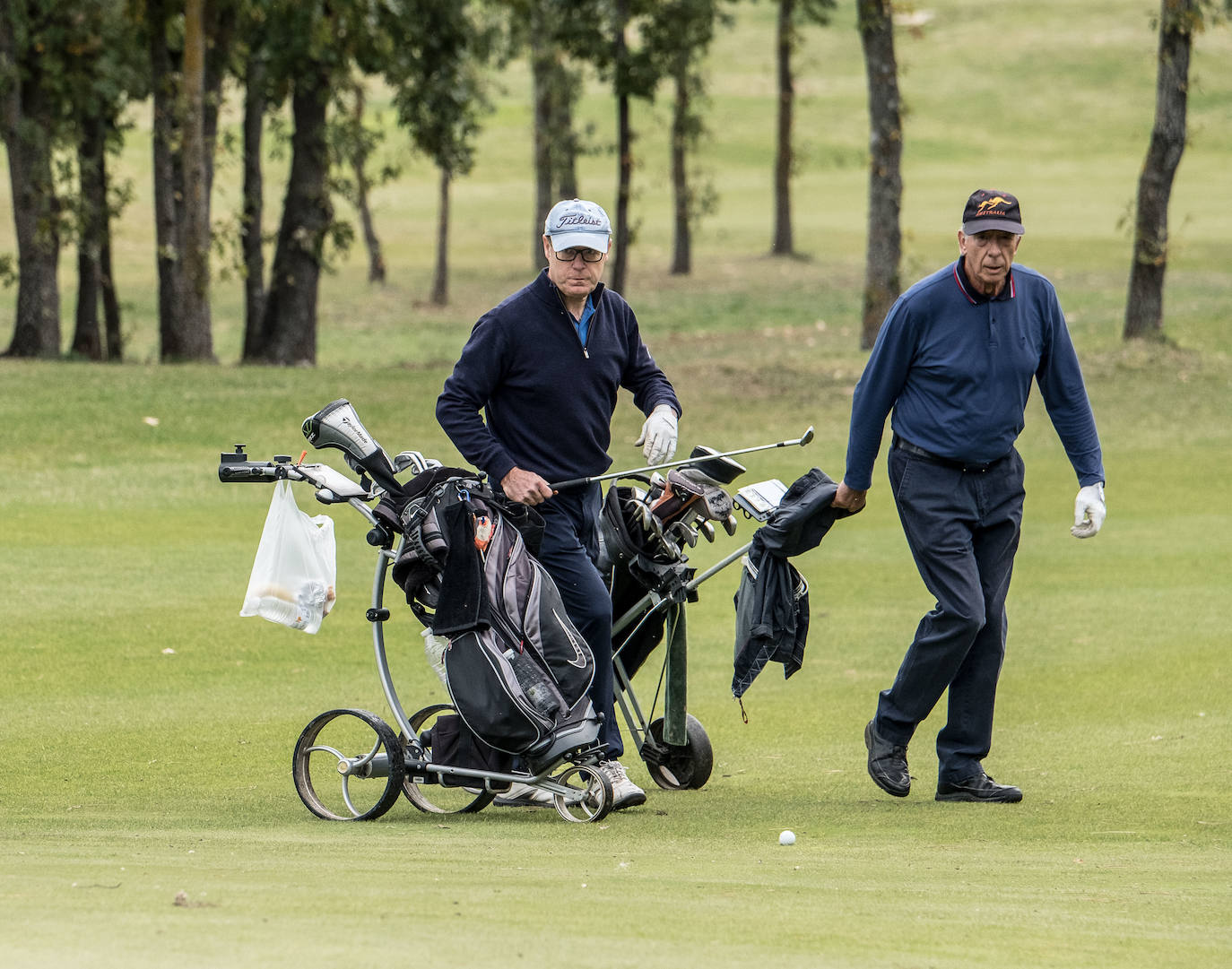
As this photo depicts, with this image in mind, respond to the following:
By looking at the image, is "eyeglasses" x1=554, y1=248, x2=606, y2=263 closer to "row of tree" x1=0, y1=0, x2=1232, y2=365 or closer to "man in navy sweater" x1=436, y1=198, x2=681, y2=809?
"man in navy sweater" x1=436, y1=198, x2=681, y2=809

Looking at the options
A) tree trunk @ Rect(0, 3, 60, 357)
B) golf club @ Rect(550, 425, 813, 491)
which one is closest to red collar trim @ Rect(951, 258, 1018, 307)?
golf club @ Rect(550, 425, 813, 491)

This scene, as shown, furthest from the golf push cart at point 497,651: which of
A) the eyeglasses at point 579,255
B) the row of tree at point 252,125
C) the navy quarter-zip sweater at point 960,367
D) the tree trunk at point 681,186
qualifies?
the tree trunk at point 681,186

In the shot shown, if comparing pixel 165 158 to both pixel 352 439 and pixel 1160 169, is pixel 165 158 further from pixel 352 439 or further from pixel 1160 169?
pixel 352 439

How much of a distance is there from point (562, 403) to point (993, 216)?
167cm

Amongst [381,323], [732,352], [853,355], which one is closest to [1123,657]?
[853,355]

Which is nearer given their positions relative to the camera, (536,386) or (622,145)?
(536,386)

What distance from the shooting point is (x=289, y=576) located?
6.02 m

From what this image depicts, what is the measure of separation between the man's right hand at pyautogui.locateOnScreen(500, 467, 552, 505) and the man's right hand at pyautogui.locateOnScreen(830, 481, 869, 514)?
1143mm

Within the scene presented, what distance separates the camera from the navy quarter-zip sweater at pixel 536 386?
20.5ft

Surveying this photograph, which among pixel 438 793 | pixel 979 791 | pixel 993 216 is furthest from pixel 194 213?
pixel 979 791

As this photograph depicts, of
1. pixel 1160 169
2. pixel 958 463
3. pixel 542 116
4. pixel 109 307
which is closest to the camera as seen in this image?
pixel 958 463

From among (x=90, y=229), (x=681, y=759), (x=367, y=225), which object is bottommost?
(x=367, y=225)

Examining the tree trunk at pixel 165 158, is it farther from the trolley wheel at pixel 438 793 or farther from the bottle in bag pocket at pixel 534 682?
the bottle in bag pocket at pixel 534 682

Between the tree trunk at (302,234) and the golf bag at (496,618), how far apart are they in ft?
66.3
